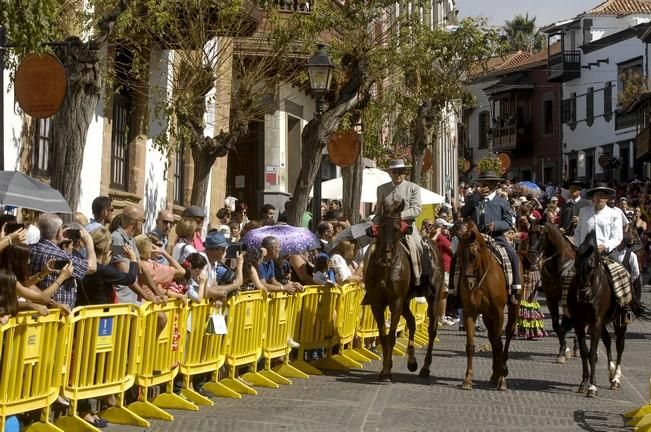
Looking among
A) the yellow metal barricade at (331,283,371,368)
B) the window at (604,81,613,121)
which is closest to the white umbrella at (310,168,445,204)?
the yellow metal barricade at (331,283,371,368)

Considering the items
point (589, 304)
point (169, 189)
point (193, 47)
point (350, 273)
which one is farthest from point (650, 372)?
point (169, 189)

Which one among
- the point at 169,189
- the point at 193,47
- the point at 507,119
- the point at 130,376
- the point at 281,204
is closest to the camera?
the point at 130,376

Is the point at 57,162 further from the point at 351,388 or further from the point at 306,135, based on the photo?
the point at 306,135

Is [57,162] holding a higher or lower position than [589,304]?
higher

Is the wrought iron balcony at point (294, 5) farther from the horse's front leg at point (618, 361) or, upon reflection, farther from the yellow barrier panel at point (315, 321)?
the horse's front leg at point (618, 361)

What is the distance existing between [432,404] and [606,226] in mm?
4615

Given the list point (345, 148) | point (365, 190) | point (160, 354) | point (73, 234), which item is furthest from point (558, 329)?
point (365, 190)

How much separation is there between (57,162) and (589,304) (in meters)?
5.93

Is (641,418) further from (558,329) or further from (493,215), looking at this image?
(558,329)

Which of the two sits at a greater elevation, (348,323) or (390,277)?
(390,277)

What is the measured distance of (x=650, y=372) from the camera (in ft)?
56.0

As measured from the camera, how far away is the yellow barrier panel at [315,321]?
16.1 m

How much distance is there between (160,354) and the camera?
12.1 m

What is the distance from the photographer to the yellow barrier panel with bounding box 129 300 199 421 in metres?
11.7
